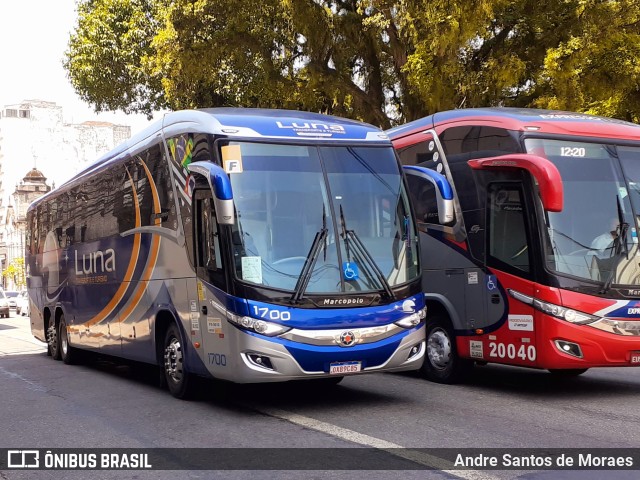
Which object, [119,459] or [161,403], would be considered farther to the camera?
[161,403]

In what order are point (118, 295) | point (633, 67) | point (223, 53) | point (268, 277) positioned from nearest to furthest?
1. point (268, 277)
2. point (118, 295)
3. point (633, 67)
4. point (223, 53)

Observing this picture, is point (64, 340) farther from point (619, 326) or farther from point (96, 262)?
point (619, 326)

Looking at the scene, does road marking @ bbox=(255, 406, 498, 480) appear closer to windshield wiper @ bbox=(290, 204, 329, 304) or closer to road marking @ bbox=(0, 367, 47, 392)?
windshield wiper @ bbox=(290, 204, 329, 304)

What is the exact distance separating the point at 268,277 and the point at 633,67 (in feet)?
41.5

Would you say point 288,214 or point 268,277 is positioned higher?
point 288,214

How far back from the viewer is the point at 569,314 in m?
9.73

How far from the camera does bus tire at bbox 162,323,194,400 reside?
10414mm

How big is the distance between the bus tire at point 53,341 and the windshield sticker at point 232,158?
31.6 feet

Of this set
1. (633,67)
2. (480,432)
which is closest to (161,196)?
(480,432)

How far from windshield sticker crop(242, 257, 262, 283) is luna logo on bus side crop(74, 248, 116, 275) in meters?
4.89

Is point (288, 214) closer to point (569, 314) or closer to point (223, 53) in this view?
point (569, 314)

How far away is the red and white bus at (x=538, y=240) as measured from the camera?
9789mm

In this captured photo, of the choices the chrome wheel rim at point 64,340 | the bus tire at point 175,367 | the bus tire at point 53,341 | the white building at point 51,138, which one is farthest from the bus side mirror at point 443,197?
the white building at point 51,138

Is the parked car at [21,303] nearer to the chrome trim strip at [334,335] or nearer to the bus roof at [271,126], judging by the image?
the bus roof at [271,126]
